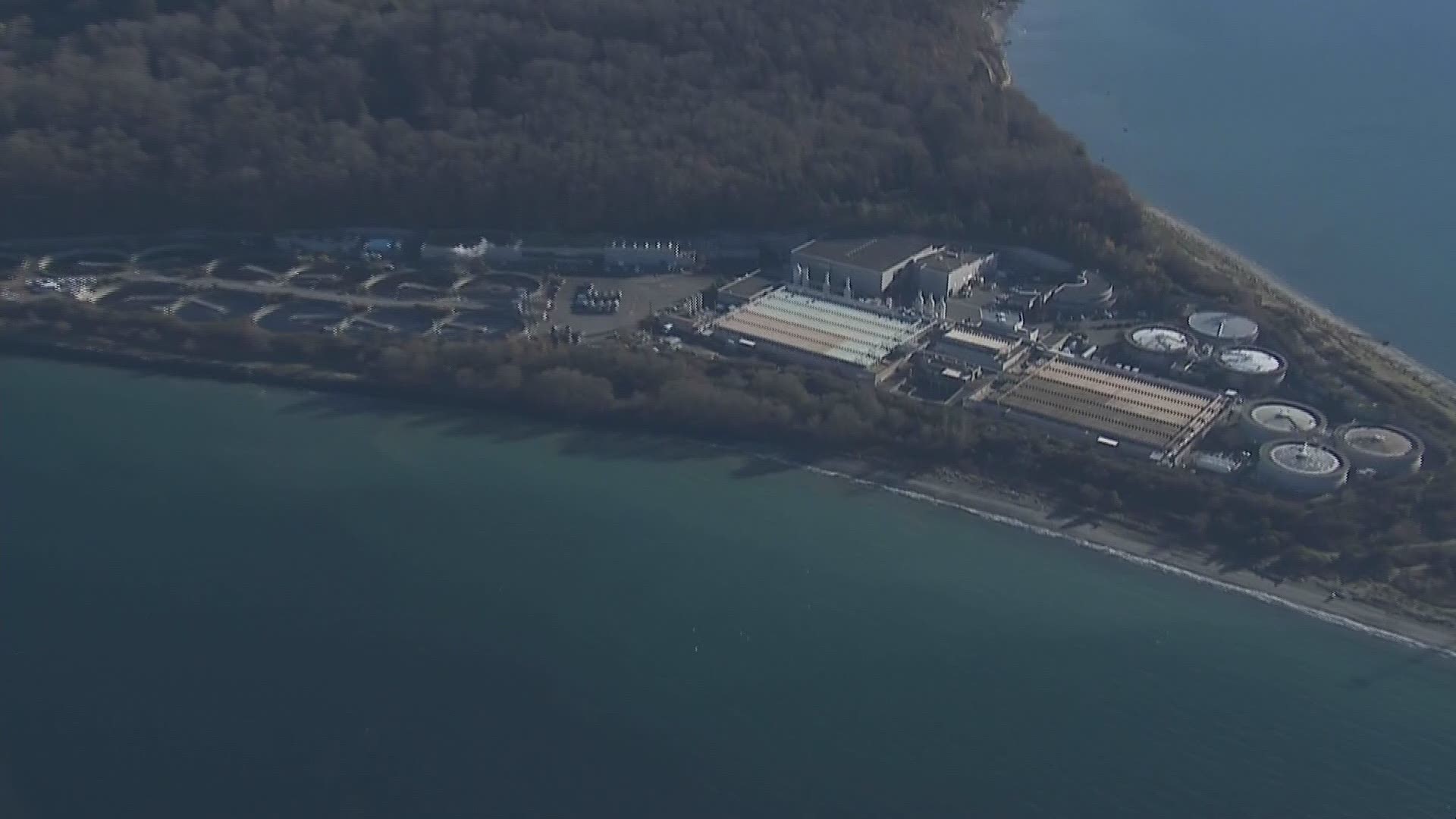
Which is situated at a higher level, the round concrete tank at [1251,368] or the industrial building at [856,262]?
the industrial building at [856,262]

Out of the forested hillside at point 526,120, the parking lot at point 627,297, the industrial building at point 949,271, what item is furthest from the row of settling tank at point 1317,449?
the parking lot at point 627,297

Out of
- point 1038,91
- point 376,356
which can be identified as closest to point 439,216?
point 376,356

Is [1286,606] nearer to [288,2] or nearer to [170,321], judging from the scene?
[170,321]

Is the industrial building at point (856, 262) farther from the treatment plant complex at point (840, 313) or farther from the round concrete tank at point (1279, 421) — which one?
the round concrete tank at point (1279, 421)

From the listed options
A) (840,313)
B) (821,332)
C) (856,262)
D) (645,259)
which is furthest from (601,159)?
(821,332)

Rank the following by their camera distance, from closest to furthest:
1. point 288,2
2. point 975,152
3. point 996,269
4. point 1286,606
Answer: point 1286,606
point 996,269
point 975,152
point 288,2

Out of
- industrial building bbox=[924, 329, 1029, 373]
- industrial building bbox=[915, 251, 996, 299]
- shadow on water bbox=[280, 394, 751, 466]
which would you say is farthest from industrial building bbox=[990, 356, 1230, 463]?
shadow on water bbox=[280, 394, 751, 466]
